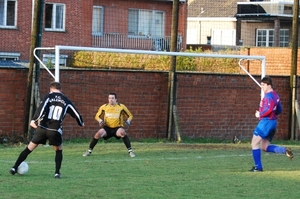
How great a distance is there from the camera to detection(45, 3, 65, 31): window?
3778 cm

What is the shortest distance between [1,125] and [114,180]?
785 cm

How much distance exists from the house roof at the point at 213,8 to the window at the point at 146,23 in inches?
549

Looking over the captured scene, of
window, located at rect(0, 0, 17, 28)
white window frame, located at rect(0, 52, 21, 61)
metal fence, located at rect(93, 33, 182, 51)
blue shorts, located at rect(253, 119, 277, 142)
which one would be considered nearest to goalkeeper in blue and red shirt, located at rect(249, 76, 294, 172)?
blue shorts, located at rect(253, 119, 277, 142)

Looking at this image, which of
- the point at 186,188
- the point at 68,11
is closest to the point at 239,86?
the point at 186,188

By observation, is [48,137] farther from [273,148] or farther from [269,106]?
[273,148]

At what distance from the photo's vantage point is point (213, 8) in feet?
181

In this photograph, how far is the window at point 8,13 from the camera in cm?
3669

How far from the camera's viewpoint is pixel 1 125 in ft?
66.9

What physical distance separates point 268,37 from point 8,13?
17.3 m

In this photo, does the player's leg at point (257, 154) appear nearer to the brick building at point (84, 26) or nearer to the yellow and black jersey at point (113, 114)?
the yellow and black jersey at point (113, 114)

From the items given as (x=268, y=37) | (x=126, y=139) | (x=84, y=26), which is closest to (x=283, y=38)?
(x=268, y=37)

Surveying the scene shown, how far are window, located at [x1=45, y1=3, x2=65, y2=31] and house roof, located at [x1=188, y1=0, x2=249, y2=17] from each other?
692 inches

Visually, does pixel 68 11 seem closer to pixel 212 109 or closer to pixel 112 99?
pixel 212 109

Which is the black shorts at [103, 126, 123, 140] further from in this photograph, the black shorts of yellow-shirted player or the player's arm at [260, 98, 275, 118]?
the player's arm at [260, 98, 275, 118]
